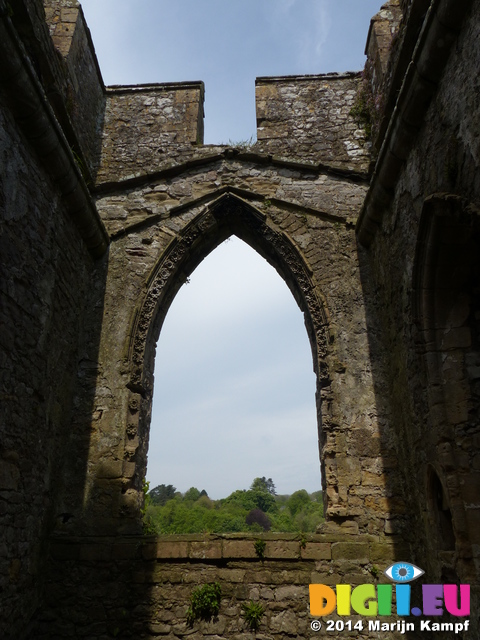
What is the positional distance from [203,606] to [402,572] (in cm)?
174

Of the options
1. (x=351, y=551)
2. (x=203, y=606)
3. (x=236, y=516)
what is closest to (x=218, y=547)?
(x=203, y=606)

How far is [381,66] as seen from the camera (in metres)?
6.10

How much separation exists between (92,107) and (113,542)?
18.8 feet

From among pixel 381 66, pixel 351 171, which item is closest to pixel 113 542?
pixel 351 171

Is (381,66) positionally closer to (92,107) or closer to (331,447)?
(92,107)

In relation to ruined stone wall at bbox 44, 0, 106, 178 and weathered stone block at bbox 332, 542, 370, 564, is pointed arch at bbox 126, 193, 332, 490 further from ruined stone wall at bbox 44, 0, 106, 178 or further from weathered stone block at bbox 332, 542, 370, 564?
ruined stone wall at bbox 44, 0, 106, 178

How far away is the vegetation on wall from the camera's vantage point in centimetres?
796

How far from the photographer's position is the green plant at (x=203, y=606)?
4160mm

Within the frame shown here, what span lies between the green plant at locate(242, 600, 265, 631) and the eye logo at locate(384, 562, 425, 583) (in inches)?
44.8

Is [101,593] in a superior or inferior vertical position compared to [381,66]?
inferior

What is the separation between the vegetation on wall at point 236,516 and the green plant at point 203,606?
562 millimetres

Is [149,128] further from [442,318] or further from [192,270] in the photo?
[442,318]

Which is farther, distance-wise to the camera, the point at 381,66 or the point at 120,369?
the point at 381,66

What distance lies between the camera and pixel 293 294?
596 cm
